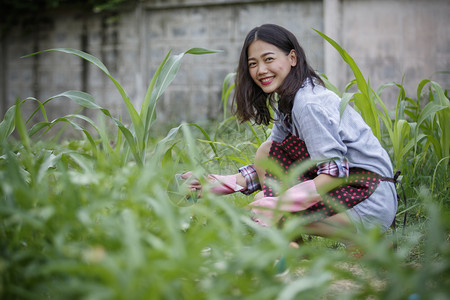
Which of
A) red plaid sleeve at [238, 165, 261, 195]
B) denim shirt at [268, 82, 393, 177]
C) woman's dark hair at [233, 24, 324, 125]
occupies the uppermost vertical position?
woman's dark hair at [233, 24, 324, 125]

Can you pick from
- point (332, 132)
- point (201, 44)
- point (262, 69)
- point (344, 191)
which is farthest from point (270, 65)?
point (201, 44)

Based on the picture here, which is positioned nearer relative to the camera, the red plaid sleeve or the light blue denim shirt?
the light blue denim shirt

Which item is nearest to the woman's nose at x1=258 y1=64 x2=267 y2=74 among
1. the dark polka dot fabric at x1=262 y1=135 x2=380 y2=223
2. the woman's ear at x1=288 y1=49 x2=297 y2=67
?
the woman's ear at x1=288 y1=49 x2=297 y2=67

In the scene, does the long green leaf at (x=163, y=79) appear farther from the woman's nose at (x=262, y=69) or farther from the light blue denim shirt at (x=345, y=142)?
the light blue denim shirt at (x=345, y=142)

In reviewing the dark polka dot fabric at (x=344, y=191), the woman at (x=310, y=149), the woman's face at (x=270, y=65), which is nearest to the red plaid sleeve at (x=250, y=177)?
the woman at (x=310, y=149)

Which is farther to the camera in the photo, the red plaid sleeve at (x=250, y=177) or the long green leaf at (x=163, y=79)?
the red plaid sleeve at (x=250, y=177)

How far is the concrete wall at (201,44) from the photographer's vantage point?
4.01 m

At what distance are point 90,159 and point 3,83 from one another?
4.44 meters

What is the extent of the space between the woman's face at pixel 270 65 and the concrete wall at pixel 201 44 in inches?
107

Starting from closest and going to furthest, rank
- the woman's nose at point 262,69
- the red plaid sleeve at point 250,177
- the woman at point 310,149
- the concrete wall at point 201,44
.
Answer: the woman at point 310,149 → the woman's nose at point 262,69 → the red plaid sleeve at point 250,177 → the concrete wall at point 201,44

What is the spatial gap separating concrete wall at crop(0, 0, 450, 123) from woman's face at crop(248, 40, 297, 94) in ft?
8.89

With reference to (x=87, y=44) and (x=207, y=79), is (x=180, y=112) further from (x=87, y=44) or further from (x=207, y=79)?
(x=87, y=44)

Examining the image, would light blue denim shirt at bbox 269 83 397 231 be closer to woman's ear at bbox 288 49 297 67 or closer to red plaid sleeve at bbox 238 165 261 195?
woman's ear at bbox 288 49 297 67

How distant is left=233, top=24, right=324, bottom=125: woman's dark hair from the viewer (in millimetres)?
1533
